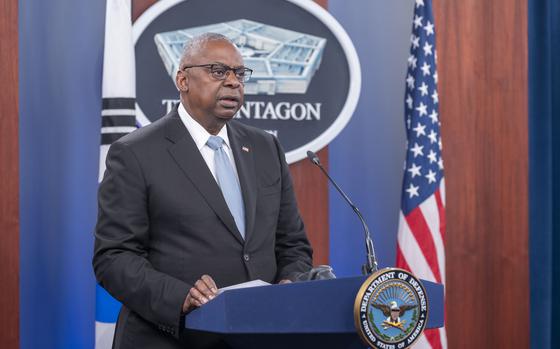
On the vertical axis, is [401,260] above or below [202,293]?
below

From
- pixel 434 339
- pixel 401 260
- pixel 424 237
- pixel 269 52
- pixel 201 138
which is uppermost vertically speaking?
pixel 269 52

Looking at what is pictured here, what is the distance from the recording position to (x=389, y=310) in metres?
1.66

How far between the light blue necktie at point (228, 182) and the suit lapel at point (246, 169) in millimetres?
17

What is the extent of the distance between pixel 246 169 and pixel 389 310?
0.71m

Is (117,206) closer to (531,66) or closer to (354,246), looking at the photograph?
(354,246)

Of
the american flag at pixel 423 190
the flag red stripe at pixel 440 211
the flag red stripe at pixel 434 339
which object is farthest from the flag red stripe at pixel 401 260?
the flag red stripe at pixel 434 339

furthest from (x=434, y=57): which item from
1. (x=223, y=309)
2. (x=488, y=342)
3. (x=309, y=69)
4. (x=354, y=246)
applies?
(x=223, y=309)

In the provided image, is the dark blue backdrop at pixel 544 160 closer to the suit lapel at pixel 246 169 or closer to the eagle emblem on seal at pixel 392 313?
the suit lapel at pixel 246 169

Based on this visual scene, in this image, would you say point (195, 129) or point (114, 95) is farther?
point (114, 95)

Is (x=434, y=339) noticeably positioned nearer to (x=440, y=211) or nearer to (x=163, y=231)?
(x=440, y=211)

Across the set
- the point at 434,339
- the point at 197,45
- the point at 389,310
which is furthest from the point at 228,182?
the point at 434,339

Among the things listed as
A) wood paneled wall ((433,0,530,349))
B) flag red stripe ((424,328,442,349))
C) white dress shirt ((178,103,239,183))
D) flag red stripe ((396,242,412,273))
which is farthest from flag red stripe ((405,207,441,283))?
white dress shirt ((178,103,239,183))

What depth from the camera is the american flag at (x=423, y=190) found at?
3.69 m

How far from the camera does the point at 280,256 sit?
7.50 ft
